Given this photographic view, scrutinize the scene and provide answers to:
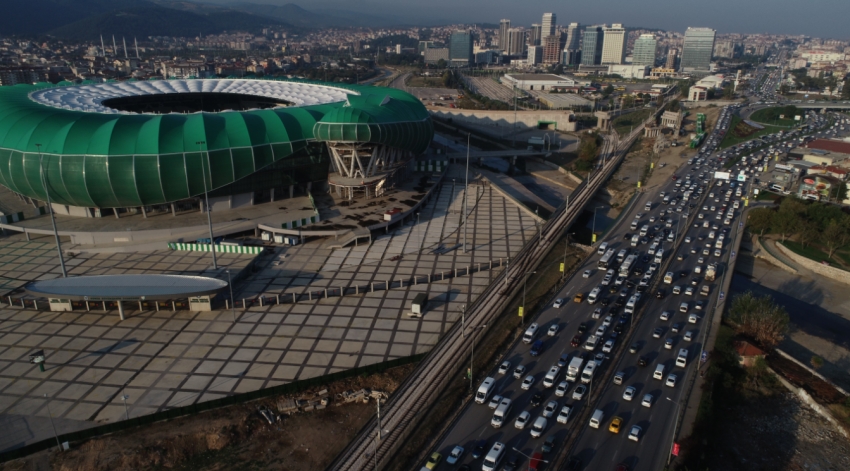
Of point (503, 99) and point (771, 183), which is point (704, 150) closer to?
point (771, 183)

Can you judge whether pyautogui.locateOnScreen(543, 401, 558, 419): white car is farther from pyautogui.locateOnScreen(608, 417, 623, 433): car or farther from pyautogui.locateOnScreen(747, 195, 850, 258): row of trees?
pyautogui.locateOnScreen(747, 195, 850, 258): row of trees

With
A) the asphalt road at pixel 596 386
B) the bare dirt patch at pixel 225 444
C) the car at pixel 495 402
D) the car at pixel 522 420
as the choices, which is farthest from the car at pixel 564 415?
the bare dirt patch at pixel 225 444

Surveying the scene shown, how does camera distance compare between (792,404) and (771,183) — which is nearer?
(792,404)

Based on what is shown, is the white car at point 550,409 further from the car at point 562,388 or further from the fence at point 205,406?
the fence at point 205,406

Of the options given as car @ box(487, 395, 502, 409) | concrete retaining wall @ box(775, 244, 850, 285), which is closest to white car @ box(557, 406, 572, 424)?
car @ box(487, 395, 502, 409)

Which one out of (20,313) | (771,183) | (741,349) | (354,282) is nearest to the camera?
(741,349)

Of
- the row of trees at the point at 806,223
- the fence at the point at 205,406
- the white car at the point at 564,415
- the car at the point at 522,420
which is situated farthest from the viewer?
the row of trees at the point at 806,223

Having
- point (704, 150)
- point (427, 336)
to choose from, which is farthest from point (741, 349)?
point (704, 150)
